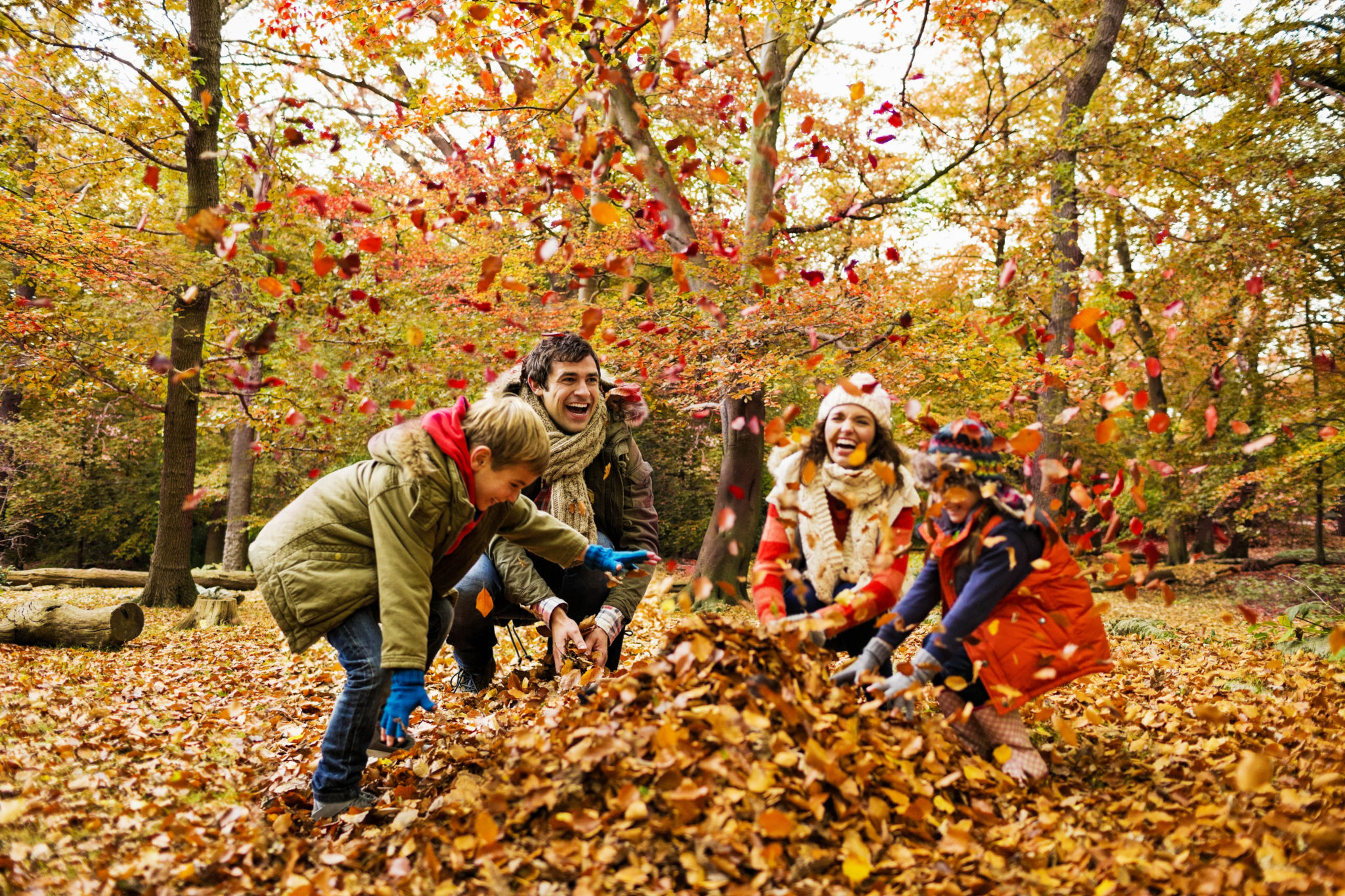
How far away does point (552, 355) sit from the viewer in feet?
10.7

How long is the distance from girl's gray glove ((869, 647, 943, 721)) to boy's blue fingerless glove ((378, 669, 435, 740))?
134 cm

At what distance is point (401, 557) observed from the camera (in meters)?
2.24

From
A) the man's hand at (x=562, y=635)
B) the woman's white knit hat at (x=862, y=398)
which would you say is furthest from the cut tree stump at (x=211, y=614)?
the woman's white knit hat at (x=862, y=398)

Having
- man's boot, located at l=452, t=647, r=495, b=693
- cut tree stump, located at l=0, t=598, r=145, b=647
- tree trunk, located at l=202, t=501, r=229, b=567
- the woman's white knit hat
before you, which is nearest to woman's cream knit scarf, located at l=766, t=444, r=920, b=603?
the woman's white knit hat

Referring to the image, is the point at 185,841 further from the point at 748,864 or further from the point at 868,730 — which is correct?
the point at 868,730

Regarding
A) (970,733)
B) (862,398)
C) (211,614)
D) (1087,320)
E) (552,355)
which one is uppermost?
(1087,320)

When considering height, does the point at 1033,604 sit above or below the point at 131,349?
below

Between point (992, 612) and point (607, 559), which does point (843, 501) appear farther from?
point (607, 559)

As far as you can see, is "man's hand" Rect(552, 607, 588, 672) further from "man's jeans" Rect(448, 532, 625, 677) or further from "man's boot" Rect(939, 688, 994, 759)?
"man's boot" Rect(939, 688, 994, 759)

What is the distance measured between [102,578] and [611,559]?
10.7 meters

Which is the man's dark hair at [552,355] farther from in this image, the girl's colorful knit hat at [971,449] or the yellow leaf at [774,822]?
the yellow leaf at [774,822]

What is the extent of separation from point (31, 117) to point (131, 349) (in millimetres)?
2200

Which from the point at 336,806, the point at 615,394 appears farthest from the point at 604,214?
the point at 336,806

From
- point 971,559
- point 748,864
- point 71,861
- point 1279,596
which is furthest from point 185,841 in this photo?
point 1279,596
